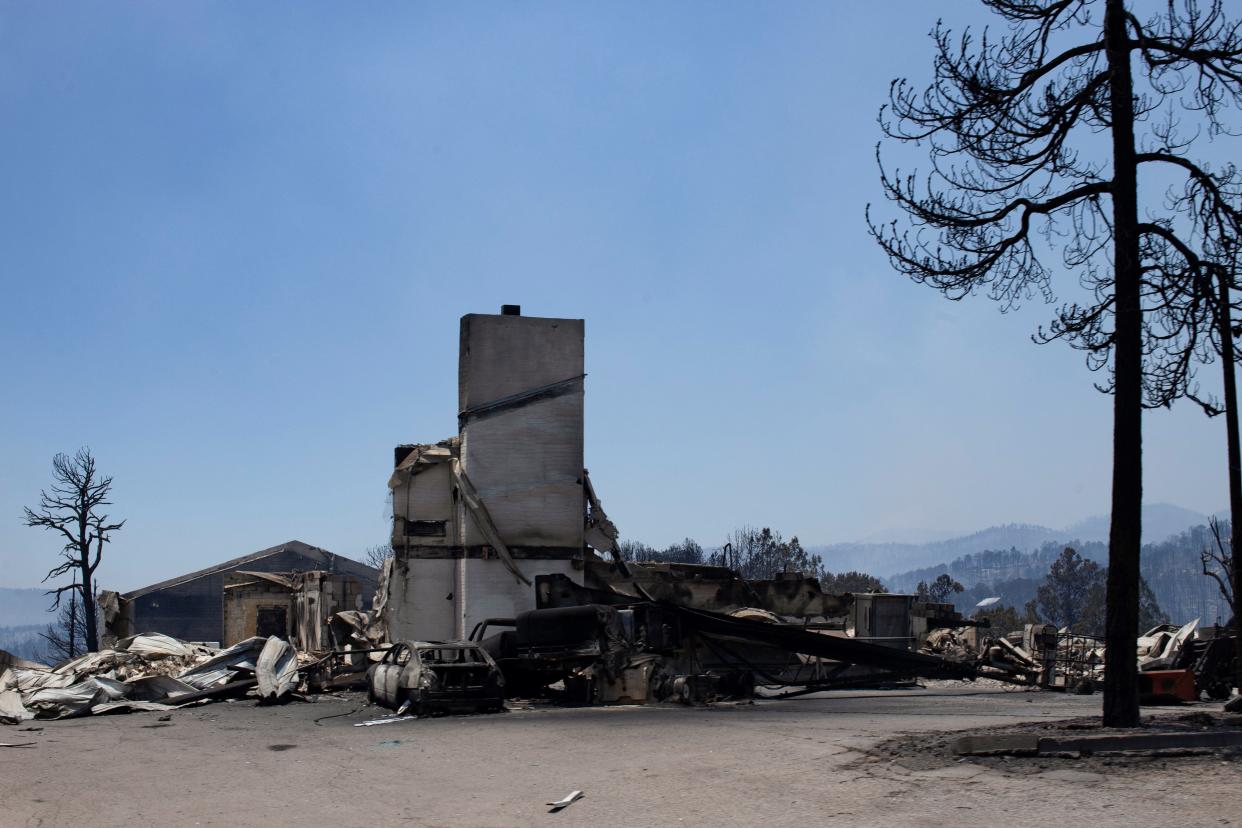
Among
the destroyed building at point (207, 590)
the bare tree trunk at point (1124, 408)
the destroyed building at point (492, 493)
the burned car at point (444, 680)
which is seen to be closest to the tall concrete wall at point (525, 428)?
the destroyed building at point (492, 493)

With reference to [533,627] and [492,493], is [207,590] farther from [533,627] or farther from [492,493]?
[533,627]

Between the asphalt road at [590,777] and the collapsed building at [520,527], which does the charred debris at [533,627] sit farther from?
the asphalt road at [590,777]

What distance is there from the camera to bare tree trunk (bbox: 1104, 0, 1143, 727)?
12516 millimetres

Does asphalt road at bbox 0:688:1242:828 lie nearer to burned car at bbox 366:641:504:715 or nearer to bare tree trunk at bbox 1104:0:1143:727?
burned car at bbox 366:641:504:715

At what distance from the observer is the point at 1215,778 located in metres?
9.99

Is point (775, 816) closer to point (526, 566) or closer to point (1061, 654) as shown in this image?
point (526, 566)

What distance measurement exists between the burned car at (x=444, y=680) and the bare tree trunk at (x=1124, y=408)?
11.1 meters

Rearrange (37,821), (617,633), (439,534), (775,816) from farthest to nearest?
(439,534) → (617,633) → (37,821) → (775,816)

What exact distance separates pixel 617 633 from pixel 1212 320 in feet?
39.8

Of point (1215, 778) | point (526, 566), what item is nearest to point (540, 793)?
point (1215, 778)

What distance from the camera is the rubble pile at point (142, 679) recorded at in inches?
914

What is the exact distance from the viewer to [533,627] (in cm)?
2303

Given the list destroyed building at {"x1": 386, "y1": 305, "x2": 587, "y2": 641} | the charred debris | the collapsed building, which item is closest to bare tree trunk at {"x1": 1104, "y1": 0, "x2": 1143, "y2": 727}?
the charred debris

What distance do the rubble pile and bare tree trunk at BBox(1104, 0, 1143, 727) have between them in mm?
17809
